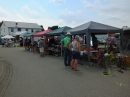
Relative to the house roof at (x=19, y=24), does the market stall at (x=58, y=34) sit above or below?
below

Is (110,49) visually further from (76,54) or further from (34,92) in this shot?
(34,92)

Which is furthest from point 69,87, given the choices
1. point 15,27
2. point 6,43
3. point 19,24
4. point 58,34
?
point 19,24

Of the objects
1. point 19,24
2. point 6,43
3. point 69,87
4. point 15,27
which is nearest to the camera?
point 69,87

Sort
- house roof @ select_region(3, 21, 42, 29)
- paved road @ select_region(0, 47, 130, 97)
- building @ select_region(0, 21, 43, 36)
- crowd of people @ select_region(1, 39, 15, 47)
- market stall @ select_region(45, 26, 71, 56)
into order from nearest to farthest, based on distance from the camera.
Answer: paved road @ select_region(0, 47, 130, 97)
market stall @ select_region(45, 26, 71, 56)
crowd of people @ select_region(1, 39, 15, 47)
building @ select_region(0, 21, 43, 36)
house roof @ select_region(3, 21, 42, 29)

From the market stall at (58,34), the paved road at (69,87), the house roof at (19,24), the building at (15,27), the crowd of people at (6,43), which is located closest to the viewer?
the paved road at (69,87)

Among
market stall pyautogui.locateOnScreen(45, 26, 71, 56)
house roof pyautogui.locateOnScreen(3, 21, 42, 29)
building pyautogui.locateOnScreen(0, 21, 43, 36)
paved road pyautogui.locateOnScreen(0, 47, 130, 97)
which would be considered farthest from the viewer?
house roof pyautogui.locateOnScreen(3, 21, 42, 29)

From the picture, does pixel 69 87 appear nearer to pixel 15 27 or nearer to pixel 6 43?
pixel 6 43

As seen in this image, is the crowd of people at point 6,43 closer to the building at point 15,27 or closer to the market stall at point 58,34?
the market stall at point 58,34

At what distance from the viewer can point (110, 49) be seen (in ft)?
41.9

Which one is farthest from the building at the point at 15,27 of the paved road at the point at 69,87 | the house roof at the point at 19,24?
the paved road at the point at 69,87

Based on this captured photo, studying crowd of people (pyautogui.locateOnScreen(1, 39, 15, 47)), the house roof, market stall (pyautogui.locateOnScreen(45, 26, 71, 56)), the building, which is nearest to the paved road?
market stall (pyautogui.locateOnScreen(45, 26, 71, 56))

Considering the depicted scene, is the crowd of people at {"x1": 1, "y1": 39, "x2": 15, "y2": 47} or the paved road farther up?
the crowd of people at {"x1": 1, "y1": 39, "x2": 15, "y2": 47}

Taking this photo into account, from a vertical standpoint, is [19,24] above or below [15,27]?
above

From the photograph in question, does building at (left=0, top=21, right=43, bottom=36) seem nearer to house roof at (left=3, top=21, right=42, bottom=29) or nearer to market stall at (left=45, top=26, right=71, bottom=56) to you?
house roof at (left=3, top=21, right=42, bottom=29)
